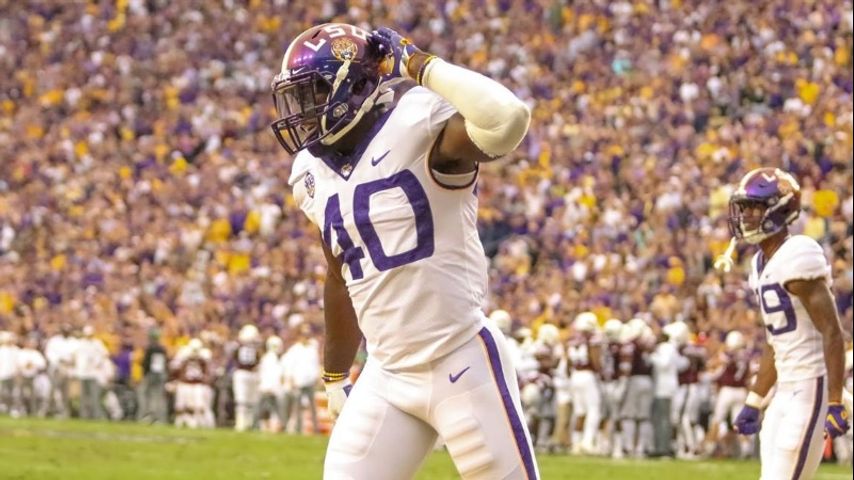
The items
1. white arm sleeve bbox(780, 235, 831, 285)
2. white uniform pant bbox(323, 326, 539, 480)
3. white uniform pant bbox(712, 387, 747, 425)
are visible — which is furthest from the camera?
white uniform pant bbox(712, 387, 747, 425)

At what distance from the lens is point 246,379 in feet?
63.0

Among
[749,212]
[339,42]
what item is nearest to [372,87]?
[339,42]

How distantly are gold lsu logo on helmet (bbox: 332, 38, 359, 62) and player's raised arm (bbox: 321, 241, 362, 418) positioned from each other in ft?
2.73

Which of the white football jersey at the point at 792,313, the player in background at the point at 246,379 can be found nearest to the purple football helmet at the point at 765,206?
the white football jersey at the point at 792,313

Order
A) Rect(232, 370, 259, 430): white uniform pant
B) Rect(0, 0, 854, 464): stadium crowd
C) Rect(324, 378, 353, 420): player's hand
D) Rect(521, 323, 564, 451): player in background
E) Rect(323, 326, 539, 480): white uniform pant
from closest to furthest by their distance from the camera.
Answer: Rect(323, 326, 539, 480): white uniform pant < Rect(324, 378, 353, 420): player's hand < Rect(521, 323, 564, 451): player in background < Rect(0, 0, 854, 464): stadium crowd < Rect(232, 370, 259, 430): white uniform pant

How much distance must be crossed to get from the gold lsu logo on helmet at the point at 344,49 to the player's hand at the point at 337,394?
1219mm

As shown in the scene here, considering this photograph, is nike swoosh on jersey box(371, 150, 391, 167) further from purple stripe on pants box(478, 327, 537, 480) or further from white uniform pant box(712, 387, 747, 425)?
white uniform pant box(712, 387, 747, 425)

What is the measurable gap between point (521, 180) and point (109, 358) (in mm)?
5741

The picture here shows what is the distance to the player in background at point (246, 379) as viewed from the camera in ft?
63.0

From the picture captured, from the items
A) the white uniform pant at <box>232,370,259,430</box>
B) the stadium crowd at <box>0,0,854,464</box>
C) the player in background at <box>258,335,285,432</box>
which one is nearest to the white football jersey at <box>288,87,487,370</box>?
the stadium crowd at <box>0,0,854,464</box>

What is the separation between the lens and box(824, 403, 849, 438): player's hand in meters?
6.29

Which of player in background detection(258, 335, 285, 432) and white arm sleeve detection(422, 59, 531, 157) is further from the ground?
white arm sleeve detection(422, 59, 531, 157)

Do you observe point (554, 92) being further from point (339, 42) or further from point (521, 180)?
point (339, 42)

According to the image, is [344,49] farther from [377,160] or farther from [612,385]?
[612,385]
